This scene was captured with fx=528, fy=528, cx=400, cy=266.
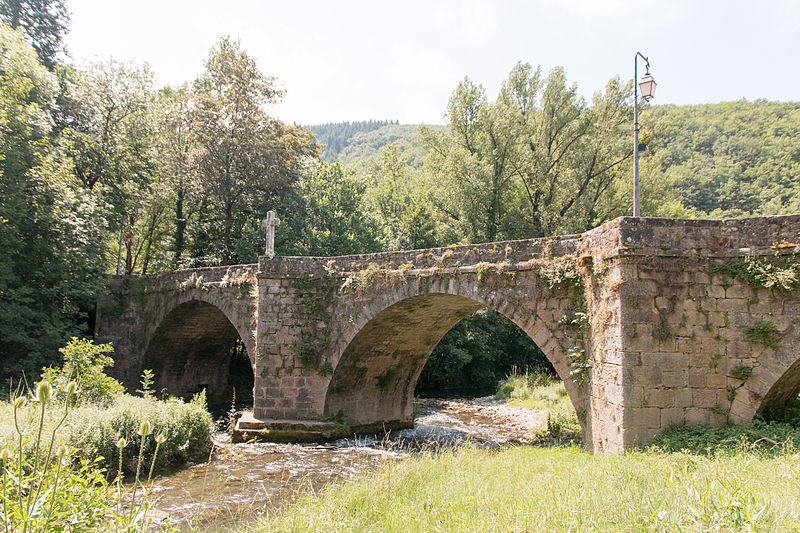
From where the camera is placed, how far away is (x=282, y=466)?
10.2m

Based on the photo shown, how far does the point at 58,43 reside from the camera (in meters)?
24.5

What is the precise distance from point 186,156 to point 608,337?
739 inches

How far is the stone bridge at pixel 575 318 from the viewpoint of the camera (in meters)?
7.14

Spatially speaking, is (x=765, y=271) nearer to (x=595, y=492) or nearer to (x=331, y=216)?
(x=595, y=492)

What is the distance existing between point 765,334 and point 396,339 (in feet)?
27.7

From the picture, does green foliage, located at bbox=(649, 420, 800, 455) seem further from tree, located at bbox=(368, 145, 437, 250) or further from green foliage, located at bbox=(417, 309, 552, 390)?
tree, located at bbox=(368, 145, 437, 250)

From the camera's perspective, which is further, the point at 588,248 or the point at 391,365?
the point at 391,365

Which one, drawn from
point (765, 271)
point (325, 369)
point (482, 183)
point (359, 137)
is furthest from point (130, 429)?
point (359, 137)

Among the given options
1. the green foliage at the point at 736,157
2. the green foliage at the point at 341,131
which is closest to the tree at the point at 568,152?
the green foliage at the point at 736,157

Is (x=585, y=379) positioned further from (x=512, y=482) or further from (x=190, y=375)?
(x=190, y=375)

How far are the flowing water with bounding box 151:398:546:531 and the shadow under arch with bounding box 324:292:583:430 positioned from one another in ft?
2.45

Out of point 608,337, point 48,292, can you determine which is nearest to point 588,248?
point 608,337

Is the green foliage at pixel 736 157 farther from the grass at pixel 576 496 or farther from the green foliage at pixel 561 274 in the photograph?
the grass at pixel 576 496

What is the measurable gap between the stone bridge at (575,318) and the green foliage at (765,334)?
1 centimetres
